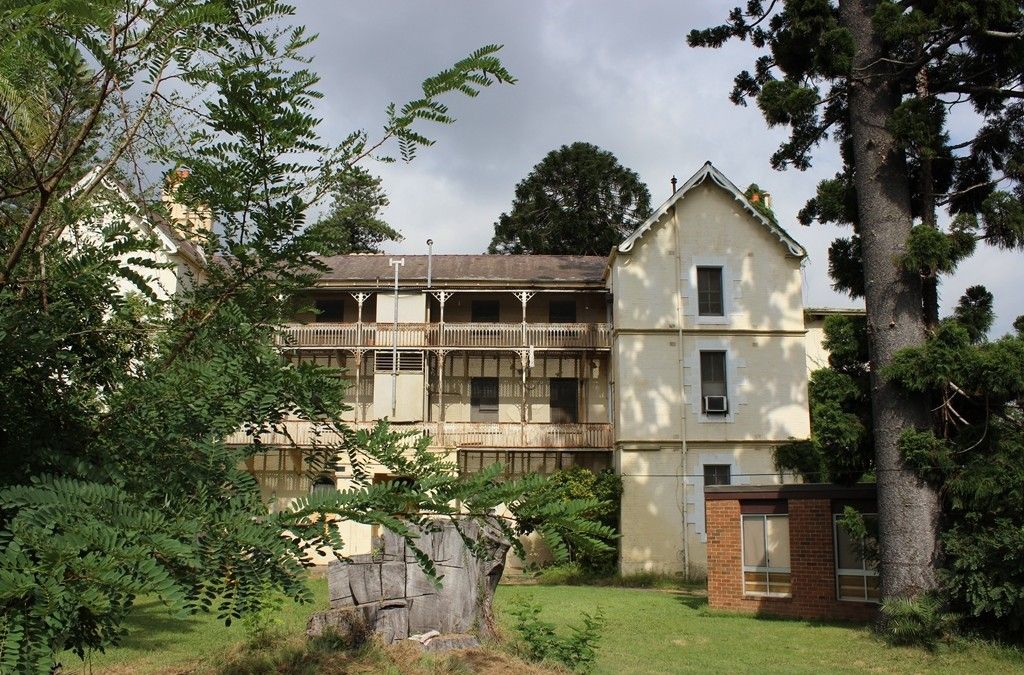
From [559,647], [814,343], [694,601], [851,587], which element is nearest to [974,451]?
[851,587]

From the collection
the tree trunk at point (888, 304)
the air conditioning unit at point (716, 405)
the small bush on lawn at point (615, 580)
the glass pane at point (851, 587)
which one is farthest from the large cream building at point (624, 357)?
the tree trunk at point (888, 304)

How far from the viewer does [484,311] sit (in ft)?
112

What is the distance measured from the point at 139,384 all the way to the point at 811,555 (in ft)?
52.1

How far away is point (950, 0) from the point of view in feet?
46.0

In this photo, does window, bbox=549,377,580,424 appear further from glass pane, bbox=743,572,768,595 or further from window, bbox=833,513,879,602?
window, bbox=833,513,879,602

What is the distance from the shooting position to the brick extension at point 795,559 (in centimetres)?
1730

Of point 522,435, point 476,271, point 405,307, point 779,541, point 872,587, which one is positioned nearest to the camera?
point 872,587

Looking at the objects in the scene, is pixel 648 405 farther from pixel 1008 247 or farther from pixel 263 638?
pixel 263 638

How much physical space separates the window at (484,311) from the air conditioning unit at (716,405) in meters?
8.82

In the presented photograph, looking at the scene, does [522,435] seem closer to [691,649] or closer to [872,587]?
[872,587]

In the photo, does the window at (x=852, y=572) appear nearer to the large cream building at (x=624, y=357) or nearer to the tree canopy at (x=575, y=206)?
the large cream building at (x=624, y=357)

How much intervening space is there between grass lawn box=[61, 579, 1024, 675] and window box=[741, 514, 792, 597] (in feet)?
3.43

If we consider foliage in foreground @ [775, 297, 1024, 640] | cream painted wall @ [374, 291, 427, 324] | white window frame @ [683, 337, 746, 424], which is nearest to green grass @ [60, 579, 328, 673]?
foliage in foreground @ [775, 297, 1024, 640]

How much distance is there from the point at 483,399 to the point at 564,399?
297cm
